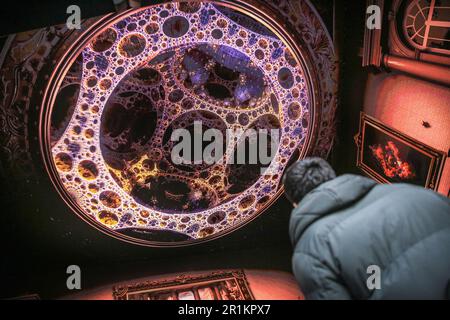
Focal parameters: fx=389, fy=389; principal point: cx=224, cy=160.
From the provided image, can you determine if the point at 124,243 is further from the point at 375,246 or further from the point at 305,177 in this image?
the point at 375,246

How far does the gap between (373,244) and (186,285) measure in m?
2.20

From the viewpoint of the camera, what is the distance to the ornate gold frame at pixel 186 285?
131 inches

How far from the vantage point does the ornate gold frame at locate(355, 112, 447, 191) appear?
2.81 metres

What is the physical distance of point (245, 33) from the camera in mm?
3250

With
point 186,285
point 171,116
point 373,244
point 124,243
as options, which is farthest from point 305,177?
point 124,243

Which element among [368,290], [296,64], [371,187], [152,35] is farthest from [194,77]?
[368,290]

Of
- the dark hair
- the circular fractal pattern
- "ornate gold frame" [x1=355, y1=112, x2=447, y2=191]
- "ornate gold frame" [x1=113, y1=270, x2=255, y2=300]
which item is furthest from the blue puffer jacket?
the circular fractal pattern

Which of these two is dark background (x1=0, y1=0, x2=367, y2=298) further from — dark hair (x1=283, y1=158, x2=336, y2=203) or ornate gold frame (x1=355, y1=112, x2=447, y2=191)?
dark hair (x1=283, y1=158, x2=336, y2=203)

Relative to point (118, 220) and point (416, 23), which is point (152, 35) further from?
point (416, 23)

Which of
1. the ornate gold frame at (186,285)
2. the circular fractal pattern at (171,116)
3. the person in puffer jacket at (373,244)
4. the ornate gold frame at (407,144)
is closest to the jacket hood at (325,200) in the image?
the person in puffer jacket at (373,244)

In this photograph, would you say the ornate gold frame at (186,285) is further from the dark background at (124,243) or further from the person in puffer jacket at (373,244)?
the person in puffer jacket at (373,244)

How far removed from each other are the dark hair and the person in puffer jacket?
132mm

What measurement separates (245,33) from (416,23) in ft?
4.22

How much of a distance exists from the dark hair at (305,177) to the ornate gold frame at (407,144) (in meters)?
1.34
